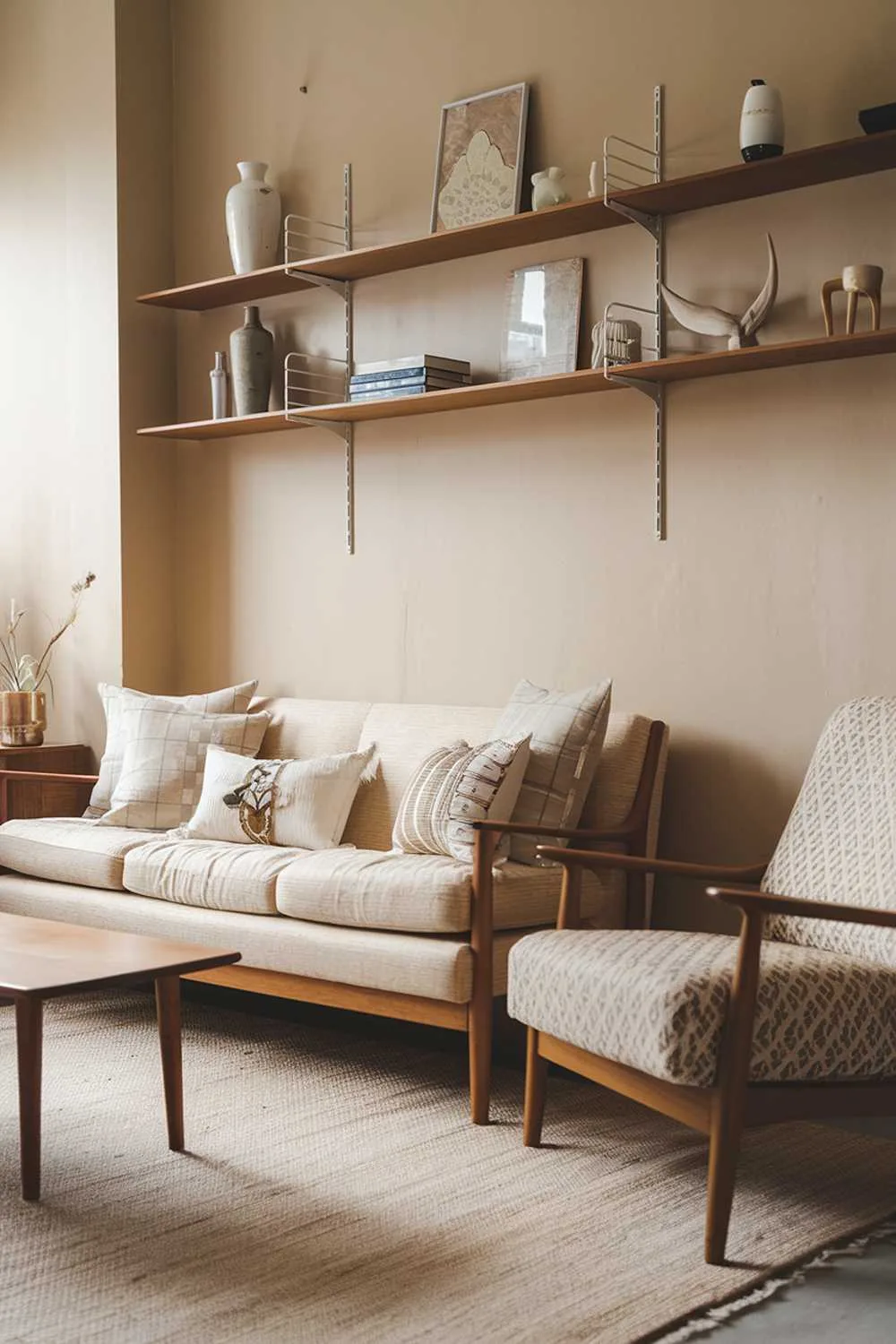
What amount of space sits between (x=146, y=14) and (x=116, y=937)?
135 inches

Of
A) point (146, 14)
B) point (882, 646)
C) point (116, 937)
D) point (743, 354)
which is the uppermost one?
point (146, 14)

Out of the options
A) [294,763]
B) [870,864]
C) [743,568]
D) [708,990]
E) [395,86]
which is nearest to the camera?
[708,990]

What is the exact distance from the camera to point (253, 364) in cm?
460

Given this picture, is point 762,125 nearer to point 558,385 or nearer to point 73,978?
point 558,385

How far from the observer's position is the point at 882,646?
11.0 feet

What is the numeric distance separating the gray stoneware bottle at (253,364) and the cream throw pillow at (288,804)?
1.25 metres

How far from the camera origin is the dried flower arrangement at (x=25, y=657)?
4988 mm

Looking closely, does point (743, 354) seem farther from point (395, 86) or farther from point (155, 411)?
point (155, 411)

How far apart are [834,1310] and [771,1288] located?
0.34 feet

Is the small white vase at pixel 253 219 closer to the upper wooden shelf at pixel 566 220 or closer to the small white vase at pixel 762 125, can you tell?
the upper wooden shelf at pixel 566 220

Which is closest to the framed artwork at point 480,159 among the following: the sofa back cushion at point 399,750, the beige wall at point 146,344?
the beige wall at point 146,344

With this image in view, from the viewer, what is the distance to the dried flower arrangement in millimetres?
4988

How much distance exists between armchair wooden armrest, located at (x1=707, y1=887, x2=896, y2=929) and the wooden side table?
283 cm

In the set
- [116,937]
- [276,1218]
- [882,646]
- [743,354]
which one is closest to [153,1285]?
[276,1218]
